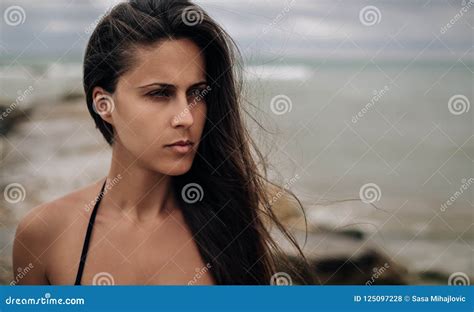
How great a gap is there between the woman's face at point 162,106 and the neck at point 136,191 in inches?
3.9

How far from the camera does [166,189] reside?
3.92 metres

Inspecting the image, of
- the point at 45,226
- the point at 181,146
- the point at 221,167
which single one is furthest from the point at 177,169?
the point at 45,226

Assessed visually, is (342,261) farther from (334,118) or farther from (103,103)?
(103,103)

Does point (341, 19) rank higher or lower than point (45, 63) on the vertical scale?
higher

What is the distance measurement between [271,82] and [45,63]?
56.6 inches

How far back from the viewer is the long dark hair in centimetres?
371

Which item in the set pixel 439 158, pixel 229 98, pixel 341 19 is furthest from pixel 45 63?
pixel 439 158

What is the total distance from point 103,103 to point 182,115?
495mm

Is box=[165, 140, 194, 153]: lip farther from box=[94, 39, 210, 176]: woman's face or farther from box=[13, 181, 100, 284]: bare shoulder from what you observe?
box=[13, 181, 100, 284]: bare shoulder

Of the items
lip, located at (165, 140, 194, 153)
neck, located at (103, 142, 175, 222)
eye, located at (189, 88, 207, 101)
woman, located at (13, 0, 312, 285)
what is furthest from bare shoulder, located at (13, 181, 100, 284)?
eye, located at (189, 88, 207, 101)

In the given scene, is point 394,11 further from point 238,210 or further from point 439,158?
point 238,210

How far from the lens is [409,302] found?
4016 mm

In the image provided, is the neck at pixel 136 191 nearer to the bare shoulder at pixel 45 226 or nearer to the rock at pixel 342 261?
the bare shoulder at pixel 45 226

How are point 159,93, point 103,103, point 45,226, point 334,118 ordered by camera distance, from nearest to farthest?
point 159,93 → point 103,103 → point 45,226 → point 334,118
